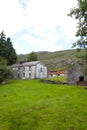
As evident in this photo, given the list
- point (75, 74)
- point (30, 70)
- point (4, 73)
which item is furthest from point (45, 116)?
point (30, 70)

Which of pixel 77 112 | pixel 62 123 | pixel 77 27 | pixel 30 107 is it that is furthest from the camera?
pixel 30 107

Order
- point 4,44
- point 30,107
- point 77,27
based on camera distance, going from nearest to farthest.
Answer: point 77,27 → point 30,107 → point 4,44

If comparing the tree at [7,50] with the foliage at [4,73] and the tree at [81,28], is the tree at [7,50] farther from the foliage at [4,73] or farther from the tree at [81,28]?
the tree at [81,28]

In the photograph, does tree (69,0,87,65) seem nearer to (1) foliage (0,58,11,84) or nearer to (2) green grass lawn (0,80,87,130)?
(2) green grass lawn (0,80,87,130)

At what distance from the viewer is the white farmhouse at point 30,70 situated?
12050 centimetres

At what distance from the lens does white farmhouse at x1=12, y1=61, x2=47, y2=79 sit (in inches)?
4744

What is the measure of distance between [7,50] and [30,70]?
1237 centimetres

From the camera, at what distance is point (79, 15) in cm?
3806

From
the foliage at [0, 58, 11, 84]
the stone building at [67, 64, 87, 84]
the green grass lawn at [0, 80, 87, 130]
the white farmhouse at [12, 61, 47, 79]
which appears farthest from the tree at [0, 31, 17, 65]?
the green grass lawn at [0, 80, 87, 130]

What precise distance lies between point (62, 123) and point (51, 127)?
216 cm

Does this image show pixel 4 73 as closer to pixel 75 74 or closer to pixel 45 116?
pixel 75 74

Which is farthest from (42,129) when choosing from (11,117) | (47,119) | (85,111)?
(85,111)

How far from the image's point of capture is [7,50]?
120 meters

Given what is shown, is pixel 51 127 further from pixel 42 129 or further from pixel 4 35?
pixel 4 35
